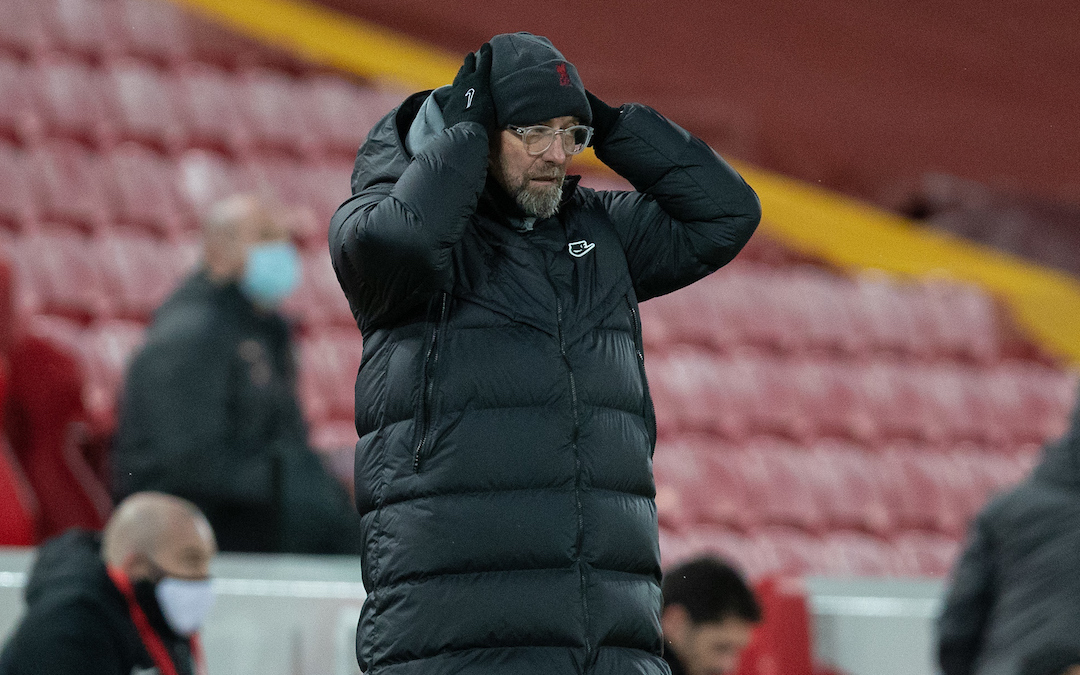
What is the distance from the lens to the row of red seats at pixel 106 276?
3.62 metres

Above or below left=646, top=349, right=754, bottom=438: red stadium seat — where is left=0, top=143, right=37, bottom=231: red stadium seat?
above

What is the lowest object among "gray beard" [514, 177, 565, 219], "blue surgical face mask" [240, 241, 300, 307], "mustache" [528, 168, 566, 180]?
"blue surgical face mask" [240, 241, 300, 307]

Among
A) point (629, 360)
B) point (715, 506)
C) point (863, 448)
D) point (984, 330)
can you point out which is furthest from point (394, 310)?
point (984, 330)

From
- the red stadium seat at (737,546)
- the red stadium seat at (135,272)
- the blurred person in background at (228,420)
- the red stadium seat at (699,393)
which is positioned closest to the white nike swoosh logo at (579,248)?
the blurred person in background at (228,420)

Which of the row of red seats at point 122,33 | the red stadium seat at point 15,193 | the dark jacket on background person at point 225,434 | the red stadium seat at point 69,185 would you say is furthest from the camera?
the row of red seats at point 122,33

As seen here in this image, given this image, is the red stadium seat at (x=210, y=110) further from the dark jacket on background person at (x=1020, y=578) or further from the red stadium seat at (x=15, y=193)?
the dark jacket on background person at (x=1020, y=578)

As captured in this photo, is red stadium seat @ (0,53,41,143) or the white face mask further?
red stadium seat @ (0,53,41,143)

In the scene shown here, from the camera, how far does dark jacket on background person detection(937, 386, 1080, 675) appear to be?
7.11ft

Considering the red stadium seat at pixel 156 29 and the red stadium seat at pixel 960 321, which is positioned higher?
the red stadium seat at pixel 156 29

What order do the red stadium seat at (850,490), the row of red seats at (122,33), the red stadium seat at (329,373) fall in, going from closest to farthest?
the red stadium seat at (329,373)
the red stadium seat at (850,490)
the row of red seats at (122,33)

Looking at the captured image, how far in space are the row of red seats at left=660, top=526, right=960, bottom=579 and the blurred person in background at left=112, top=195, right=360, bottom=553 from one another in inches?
50.3

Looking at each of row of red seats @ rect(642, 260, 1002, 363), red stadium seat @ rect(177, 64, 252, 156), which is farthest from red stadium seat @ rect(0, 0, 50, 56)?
row of red seats @ rect(642, 260, 1002, 363)

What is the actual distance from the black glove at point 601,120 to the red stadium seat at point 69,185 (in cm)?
280

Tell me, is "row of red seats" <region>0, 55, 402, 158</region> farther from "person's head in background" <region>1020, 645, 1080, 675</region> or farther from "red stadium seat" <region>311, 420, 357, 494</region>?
"person's head in background" <region>1020, 645, 1080, 675</region>
